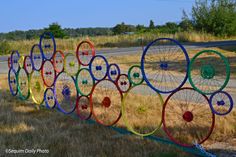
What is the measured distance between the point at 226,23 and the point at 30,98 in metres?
33.3

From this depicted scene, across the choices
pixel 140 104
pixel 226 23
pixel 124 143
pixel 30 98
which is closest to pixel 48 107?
pixel 30 98

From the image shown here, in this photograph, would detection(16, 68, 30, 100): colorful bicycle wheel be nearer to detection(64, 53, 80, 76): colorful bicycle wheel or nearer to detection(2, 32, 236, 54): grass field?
detection(64, 53, 80, 76): colorful bicycle wheel

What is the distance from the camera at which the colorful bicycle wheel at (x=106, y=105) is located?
5.78 m

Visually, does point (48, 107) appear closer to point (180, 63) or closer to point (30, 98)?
point (30, 98)

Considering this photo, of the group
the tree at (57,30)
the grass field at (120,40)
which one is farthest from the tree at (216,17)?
the tree at (57,30)

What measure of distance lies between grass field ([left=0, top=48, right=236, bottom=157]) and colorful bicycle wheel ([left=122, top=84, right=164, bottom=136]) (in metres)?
0.05

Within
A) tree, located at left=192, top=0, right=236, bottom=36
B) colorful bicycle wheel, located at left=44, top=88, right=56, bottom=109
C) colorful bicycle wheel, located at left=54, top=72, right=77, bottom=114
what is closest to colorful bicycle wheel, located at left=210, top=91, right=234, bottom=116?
colorful bicycle wheel, located at left=54, top=72, right=77, bottom=114

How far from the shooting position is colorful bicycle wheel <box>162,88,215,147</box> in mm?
4641

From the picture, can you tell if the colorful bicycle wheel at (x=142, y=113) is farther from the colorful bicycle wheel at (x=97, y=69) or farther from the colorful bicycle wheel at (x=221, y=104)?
the colorful bicycle wheel at (x=221, y=104)

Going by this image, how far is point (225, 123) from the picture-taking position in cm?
527

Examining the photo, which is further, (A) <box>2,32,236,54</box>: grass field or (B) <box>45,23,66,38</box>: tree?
(B) <box>45,23,66,38</box>: tree

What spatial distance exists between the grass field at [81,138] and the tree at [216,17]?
34033 millimetres

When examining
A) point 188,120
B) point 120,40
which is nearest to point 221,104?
point 188,120

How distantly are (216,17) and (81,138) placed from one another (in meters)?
36.0
